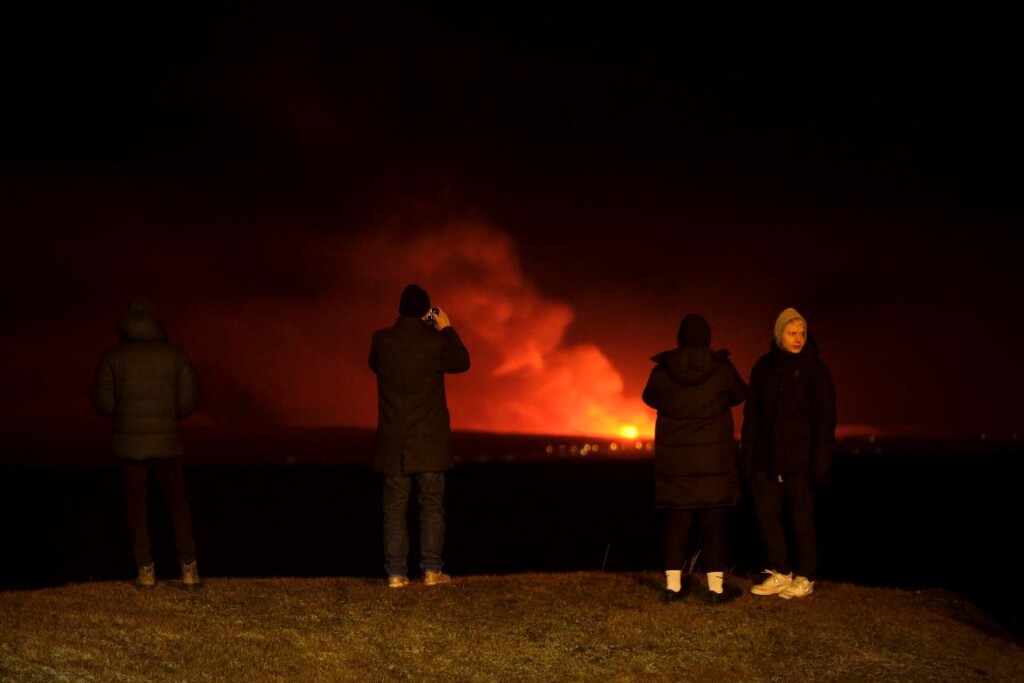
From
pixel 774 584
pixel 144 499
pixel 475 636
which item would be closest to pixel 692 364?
pixel 774 584

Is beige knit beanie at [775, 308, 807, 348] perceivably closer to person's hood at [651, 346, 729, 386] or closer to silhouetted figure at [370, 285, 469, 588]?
person's hood at [651, 346, 729, 386]

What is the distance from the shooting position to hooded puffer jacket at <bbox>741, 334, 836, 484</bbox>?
959cm

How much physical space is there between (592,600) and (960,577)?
2996 inches

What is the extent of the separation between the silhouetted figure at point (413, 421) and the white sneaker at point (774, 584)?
2.88m

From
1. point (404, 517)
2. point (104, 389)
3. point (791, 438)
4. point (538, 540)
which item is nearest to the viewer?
point (791, 438)

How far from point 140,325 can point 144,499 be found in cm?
155

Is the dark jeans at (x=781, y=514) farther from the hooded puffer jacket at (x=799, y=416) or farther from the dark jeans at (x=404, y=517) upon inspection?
the dark jeans at (x=404, y=517)

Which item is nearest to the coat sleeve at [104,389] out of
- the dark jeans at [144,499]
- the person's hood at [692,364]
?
the dark jeans at [144,499]

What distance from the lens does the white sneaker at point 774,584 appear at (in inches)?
388

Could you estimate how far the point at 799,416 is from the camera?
966 centimetres

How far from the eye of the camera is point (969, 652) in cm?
856

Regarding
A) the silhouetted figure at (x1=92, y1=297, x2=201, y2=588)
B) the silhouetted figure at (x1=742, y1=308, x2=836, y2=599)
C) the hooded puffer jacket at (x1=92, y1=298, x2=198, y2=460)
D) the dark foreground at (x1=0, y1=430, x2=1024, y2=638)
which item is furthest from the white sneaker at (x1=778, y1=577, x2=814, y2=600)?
the dark foreground at (x1=0, y1=430, x2=1024, y2=638)

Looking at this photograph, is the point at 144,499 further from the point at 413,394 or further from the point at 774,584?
the point at 774,584

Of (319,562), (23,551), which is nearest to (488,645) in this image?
(319,562)
